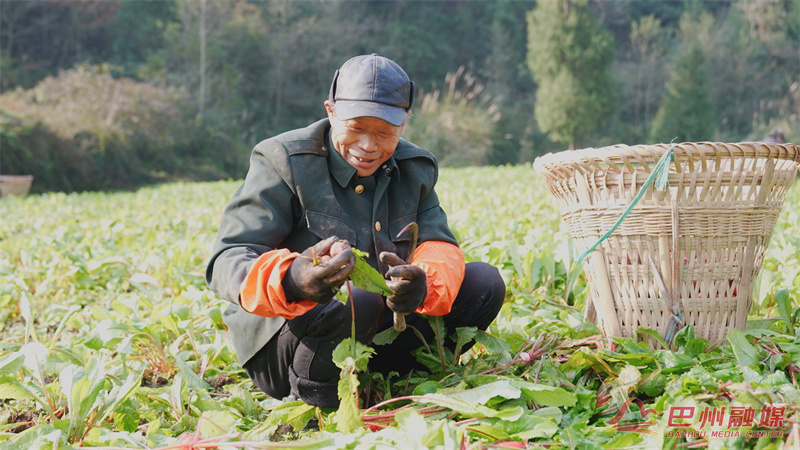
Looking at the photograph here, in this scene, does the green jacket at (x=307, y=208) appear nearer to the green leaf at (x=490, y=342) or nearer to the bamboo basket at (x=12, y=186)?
the green leaf at (x=490, y=342)

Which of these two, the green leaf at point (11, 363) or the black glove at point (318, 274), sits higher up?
the black glove at point (318, 274)

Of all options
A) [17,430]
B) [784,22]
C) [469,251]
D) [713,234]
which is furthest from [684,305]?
[784,22]

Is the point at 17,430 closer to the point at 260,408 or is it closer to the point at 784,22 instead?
the point at 260,408

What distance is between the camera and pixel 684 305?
1933mm

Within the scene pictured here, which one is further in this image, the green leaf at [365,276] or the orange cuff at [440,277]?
the orange cuff at [440,277]

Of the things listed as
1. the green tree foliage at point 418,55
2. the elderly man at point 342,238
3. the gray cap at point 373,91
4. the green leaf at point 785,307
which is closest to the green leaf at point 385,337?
the elderly man at point 342,238

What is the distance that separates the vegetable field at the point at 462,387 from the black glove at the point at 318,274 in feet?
0.61

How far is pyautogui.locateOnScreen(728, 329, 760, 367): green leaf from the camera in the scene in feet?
5.55

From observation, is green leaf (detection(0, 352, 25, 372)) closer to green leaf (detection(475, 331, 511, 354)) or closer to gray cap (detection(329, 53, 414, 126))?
gray cap (detection(329, 53, 414, 126))

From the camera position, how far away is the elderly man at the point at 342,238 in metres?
1.55

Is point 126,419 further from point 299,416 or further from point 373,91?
point 373,91

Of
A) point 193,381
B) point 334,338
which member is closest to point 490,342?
point 334,338

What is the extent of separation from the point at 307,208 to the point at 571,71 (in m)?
22.5

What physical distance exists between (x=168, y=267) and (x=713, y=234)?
2.51m
